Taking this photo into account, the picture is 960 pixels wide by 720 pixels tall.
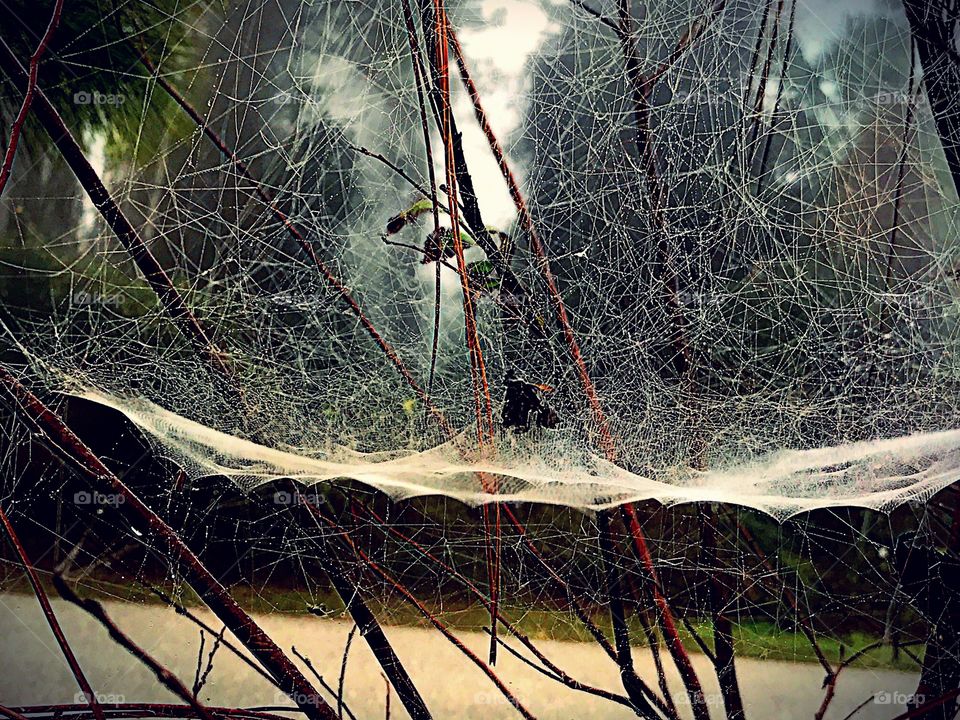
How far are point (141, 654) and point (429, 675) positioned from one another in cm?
35

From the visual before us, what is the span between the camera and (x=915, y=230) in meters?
0.83

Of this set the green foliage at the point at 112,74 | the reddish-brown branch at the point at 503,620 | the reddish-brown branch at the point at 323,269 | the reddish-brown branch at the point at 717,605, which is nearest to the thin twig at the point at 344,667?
the reddish-brown branch at the point at 503,620

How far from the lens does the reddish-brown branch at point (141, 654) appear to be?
83 cm

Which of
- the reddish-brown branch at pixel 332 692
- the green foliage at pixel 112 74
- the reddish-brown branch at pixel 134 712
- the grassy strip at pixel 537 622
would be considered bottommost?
the reddish-brown branch at pixel 134 712

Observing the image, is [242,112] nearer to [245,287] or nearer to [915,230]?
[245,287]

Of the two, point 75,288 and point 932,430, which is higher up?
point 75,288

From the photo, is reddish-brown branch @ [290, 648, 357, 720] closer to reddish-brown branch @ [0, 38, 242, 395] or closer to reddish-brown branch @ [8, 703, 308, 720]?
reddish-brown branch @ [8, 703, 308, 720]

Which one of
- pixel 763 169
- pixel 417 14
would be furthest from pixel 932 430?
pixel 417 14

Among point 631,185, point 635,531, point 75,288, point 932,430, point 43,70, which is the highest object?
point 43,70

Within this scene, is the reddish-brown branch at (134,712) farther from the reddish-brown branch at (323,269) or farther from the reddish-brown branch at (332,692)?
the reddish-brown branch at (323,269)

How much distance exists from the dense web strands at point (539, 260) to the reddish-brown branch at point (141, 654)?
0.68 feet

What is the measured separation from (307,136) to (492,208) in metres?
0.25

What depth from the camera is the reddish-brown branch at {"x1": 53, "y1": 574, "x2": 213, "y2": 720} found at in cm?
83

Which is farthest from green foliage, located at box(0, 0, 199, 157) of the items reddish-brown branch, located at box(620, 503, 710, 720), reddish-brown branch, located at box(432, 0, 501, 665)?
reddish-brown branch, located at box(620, 503, 710, 720)
